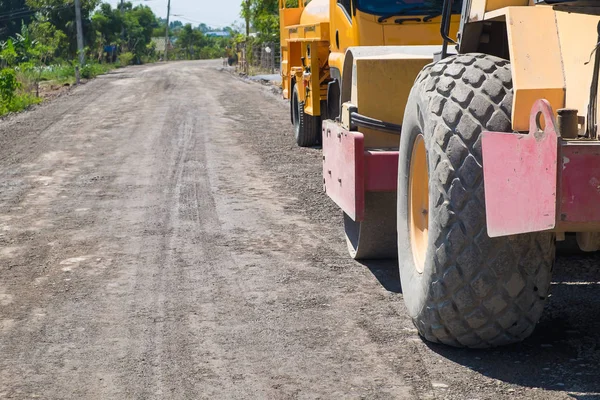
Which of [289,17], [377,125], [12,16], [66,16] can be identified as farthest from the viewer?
[12,16]

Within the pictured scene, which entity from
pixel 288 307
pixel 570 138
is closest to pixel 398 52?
pixel 288 307

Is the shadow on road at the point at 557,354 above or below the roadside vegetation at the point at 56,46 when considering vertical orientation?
below

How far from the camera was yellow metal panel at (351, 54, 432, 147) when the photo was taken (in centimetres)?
617

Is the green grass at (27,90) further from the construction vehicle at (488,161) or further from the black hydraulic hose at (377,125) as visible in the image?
the construction vehicle at (488,161)

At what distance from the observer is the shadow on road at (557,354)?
4.13 metres

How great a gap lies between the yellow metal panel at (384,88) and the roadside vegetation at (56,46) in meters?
18.9

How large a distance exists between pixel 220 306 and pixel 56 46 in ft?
193

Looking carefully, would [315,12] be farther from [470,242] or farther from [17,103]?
[17,103]

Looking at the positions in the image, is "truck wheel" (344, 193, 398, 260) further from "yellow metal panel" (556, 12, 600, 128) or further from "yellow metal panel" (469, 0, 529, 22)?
"yellow metal panel" (556, 12, 600, 128)

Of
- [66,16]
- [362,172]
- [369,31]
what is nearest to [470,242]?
[362,172]

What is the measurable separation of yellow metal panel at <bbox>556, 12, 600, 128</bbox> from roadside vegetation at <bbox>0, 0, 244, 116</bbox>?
839 inches

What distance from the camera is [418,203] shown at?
516cm

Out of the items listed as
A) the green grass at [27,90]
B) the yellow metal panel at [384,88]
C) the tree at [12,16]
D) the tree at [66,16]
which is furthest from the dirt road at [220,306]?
Result: the tree at [12,16]

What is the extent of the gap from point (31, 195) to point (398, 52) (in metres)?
4.94
